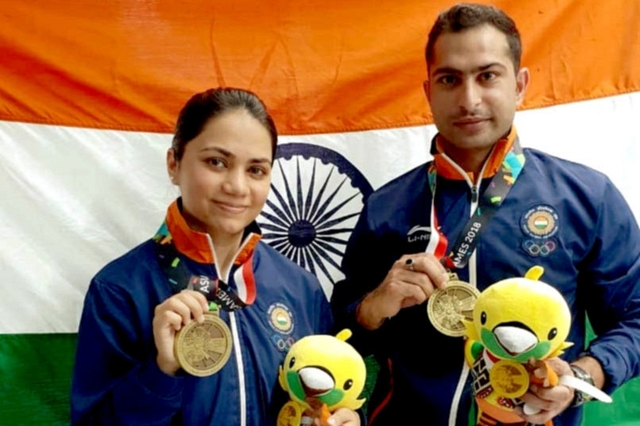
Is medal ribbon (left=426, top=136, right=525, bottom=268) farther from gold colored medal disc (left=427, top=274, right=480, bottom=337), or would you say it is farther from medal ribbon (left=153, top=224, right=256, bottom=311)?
medal ribbon (left=153, top=224, right=256, bottom=311)

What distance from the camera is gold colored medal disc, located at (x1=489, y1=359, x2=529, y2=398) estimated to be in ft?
4.66

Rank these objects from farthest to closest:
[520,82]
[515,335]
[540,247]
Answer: [520,82] < [540,247] < [515,335]

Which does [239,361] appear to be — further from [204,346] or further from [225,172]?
[225,172]

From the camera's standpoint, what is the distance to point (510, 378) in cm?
143

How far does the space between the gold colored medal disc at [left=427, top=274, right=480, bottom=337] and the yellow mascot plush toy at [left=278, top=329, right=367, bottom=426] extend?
8.0 inches

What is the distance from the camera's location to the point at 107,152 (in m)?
2.16

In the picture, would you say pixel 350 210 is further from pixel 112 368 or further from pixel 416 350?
pixel 112 368

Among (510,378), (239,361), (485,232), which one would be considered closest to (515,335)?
(510,378)

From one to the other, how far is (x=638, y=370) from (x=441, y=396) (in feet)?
1.32

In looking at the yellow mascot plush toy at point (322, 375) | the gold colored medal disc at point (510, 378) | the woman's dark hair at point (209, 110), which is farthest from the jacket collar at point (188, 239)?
the gold colored medal disc at point (510, 378)

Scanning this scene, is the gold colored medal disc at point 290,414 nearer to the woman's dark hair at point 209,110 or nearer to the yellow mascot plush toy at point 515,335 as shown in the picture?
the yellow mascot plush toy at point 515,335

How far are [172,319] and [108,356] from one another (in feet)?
0.63

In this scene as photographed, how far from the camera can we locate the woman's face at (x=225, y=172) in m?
1.60

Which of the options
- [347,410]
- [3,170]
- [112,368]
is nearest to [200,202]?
[112,368]
